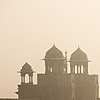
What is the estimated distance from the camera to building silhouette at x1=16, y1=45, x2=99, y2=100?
175 ft

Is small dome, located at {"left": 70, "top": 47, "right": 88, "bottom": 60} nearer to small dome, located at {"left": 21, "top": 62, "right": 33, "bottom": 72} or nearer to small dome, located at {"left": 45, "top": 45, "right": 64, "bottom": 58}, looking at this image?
small dome, located at {"left": 45, "top": 45, "right": 64, "bottom": 58}

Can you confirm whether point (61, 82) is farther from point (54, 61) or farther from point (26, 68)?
point (26, 68)

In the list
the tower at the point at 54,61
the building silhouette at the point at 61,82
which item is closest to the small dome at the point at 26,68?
the building silhouette at the point at 61,82

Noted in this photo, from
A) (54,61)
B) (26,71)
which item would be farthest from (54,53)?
(26,71)

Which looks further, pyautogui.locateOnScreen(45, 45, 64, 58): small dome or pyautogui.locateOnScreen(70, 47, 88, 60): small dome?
pyautogui.locateOnScreen(70, 47, 88, 60): small dome

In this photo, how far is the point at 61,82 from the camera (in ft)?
175

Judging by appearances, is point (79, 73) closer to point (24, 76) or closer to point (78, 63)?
point (78, 63)

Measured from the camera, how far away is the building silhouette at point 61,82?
53.4m

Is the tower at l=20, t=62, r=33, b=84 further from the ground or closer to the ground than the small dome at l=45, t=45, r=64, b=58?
closer to the ground

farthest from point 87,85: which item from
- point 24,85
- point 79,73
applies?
point 24,85

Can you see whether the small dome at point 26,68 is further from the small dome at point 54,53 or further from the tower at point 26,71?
the small dome at point 54,53

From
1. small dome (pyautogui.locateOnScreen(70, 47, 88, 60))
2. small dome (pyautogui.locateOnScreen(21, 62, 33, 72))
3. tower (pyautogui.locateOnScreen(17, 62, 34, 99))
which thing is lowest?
tower (pyautogui.locateOnScreen(17, 62, 34, 99))

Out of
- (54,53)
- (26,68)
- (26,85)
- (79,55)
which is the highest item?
(54,53)

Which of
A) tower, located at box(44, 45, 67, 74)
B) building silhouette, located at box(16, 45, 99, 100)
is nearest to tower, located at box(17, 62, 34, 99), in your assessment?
building silhouette, located at box(16, 45, 99, 100)
